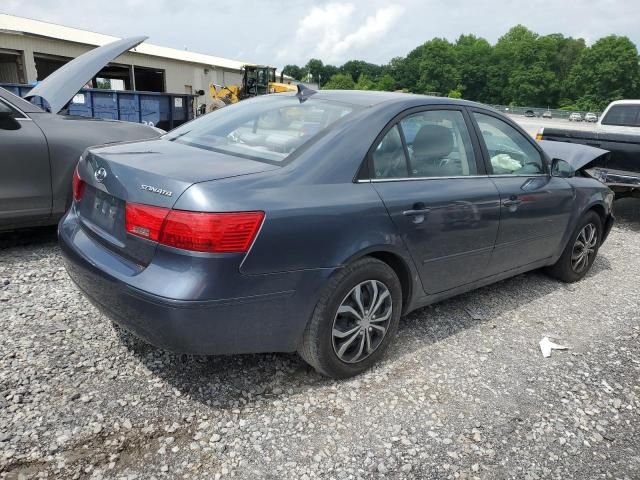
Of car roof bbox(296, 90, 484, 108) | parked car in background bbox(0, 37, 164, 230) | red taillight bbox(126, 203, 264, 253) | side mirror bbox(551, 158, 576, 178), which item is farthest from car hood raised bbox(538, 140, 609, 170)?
parked car in background bbox(0, 37, 164, 230)

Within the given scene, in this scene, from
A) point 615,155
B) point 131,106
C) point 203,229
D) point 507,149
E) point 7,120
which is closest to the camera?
point 203,229

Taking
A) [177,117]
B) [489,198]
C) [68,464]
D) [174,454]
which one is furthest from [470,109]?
[177,117]

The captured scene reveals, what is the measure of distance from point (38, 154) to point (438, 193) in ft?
11.5

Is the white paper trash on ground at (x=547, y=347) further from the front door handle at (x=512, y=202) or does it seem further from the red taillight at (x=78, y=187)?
the red taillight at (x=78, y=187)

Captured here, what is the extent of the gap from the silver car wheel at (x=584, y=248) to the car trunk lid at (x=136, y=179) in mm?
3444

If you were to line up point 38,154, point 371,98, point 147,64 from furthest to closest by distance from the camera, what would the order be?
point 147,64, point 38,154, point 371,98

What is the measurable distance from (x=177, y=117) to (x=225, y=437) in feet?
40.7

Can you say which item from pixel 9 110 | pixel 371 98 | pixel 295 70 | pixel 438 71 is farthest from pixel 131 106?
pixel 295 70

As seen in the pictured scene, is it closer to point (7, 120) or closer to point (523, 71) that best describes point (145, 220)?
→ point (7, 120)

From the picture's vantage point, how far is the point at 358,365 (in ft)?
9.65

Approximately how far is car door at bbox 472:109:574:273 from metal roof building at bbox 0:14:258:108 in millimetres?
21161

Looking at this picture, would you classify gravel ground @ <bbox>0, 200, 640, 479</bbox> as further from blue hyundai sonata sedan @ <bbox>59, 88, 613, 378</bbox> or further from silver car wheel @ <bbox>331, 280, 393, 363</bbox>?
blue hyundai sonata sedan @ <bbox>59, 88, 613, 378</bbox>

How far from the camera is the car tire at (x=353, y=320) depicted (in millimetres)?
2637

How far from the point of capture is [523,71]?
98.5 m
